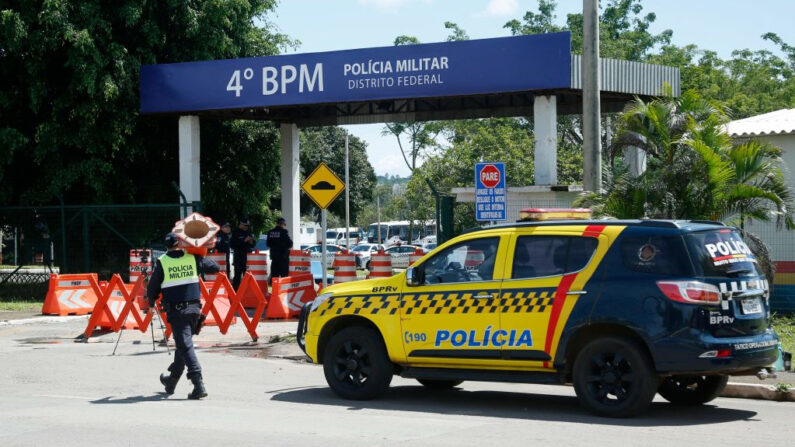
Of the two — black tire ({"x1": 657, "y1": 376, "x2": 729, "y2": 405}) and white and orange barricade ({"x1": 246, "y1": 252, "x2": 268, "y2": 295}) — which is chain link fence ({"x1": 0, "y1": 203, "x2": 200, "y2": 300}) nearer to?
white and orange barricade ({"x1": 246, "y1": 252, "x2": 268, "y2": 295})

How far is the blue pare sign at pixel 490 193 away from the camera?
17.4 m

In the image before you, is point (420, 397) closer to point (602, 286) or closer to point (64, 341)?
point (602, 286)

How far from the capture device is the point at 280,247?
23375 mm

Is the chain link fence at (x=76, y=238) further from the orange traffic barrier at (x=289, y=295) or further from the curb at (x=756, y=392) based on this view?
the curb at (x=756, y=392)

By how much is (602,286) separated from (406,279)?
210cm

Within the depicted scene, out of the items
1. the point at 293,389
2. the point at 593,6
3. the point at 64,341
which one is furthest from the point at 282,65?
the point at 293,389

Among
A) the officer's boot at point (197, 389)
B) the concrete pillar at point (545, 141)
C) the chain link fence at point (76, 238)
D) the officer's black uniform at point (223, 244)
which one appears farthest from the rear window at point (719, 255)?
the chain link fence at point (76, 238)

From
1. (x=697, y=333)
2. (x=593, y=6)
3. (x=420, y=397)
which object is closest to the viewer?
(x=697, y=333)

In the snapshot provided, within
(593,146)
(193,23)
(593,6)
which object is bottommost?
(593,146)

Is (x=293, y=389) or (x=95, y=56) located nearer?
(x=293, y=389)

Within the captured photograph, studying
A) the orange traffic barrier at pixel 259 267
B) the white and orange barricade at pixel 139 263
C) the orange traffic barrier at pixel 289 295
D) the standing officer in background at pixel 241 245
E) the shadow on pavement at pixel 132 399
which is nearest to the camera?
the shadow on pavement at pixel 132 399

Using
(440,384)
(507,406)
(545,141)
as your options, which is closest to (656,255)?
(507,406)

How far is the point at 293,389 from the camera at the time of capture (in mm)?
11719

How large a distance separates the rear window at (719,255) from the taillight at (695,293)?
14 centimetres
